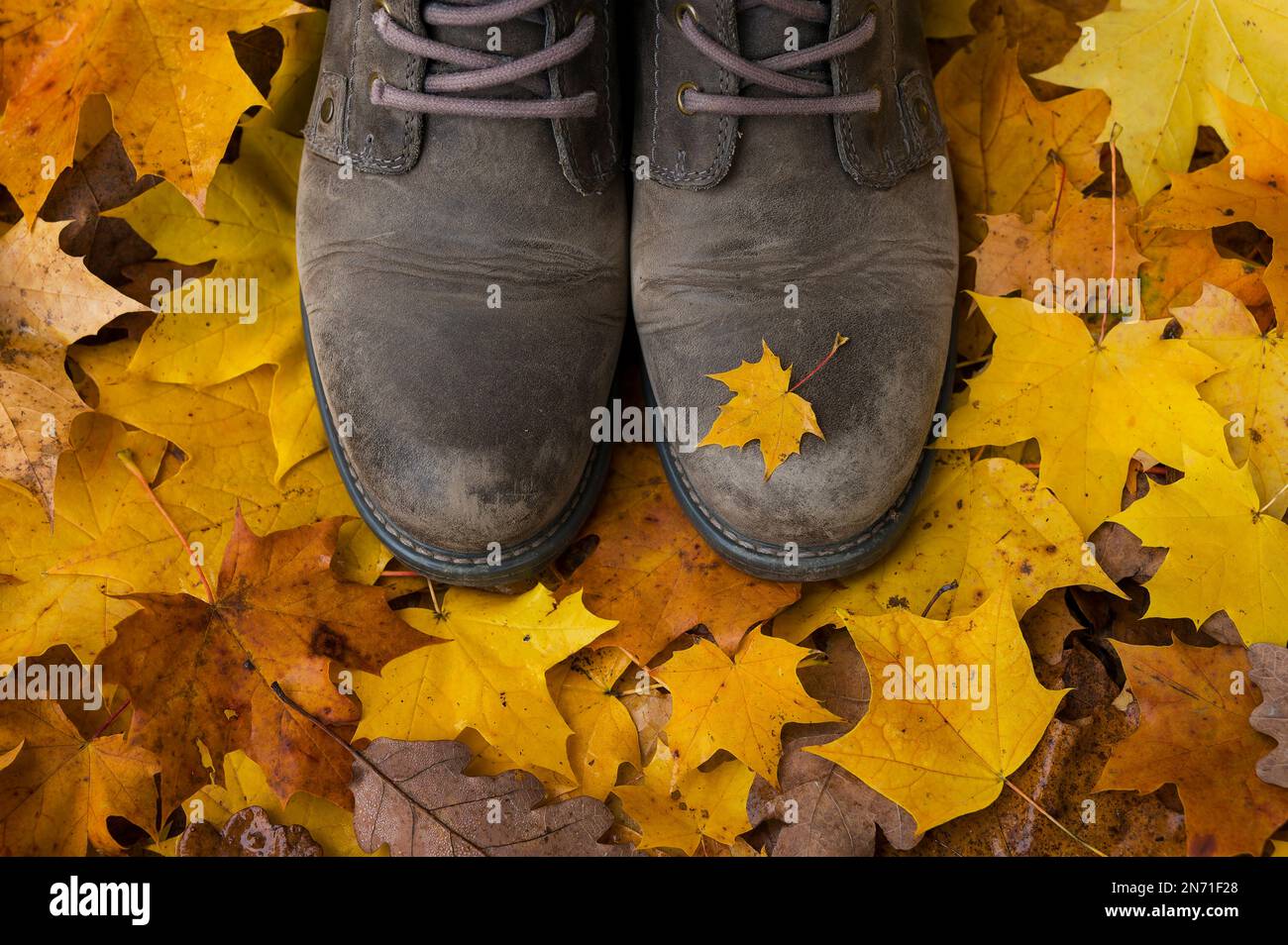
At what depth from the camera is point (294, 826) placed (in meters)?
1.16

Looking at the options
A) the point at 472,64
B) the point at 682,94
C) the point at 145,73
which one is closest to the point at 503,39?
the point at 472,64

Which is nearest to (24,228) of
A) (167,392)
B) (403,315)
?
(167,392)

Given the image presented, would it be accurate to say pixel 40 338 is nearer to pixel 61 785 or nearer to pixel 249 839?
pixel 61 785

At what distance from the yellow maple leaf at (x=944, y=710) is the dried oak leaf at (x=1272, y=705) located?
0.73 ft

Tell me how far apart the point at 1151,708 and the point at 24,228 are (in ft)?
4.71

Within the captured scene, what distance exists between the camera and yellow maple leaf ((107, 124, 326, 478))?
1.21m

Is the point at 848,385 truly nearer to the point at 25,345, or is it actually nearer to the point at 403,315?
the point at 403,315

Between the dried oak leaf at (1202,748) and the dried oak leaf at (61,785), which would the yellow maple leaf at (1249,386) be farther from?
the dried oak leaf at (61,785)

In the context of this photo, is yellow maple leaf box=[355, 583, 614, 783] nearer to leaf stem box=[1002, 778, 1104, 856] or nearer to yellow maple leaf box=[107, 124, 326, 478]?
yellow maple leaf box=[107, 124, 326, 478]

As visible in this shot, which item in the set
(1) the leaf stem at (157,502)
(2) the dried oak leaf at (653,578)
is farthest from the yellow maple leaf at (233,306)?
(2) the dried oak leaf at (653,578)

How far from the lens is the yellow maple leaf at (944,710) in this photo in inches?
42.8

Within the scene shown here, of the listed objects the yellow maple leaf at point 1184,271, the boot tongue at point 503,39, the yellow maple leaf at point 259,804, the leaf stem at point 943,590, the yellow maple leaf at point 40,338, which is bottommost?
the yellow maple leaf at point 259,804

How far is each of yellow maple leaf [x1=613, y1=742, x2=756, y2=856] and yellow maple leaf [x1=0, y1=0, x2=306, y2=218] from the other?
0.85 m

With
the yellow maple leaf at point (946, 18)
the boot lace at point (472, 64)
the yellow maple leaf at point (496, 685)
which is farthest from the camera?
the yellow maple leaf at point (946, 18)
